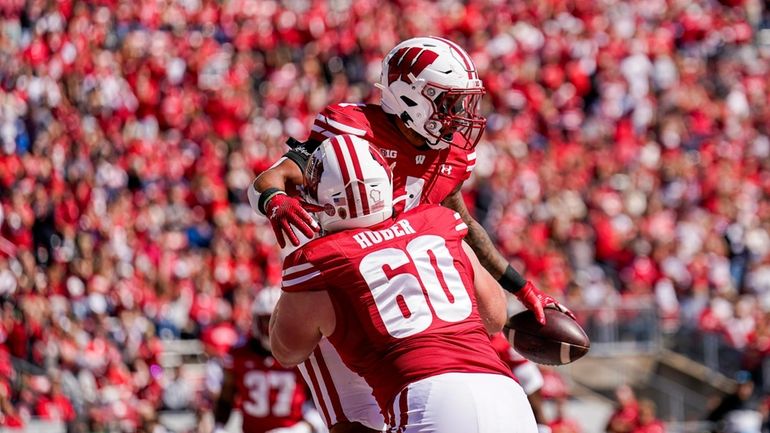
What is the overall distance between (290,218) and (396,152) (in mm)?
770

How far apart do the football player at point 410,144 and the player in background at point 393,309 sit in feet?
2.47

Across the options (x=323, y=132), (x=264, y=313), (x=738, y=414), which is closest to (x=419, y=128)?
(x=323, y=132)

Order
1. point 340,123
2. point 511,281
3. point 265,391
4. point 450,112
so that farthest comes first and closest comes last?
point 265,391, point 511,281, point 340,123, point 450,112

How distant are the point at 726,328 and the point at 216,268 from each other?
5227mm

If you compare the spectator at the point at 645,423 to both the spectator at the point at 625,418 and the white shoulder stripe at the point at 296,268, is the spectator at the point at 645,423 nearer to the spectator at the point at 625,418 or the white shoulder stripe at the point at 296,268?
the spectator at the point at 625,418

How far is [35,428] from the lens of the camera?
35.0ft

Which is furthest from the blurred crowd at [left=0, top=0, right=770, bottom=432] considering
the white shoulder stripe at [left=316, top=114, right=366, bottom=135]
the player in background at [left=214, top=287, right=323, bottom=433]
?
the white shoulder stripe at [left=316, top=114, right=366, bottom=135]

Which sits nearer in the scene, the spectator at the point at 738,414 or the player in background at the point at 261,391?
the player in background at the point at 261,391

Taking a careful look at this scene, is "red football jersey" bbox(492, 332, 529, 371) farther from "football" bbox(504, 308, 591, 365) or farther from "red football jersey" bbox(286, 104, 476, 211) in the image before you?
"red football jersey" bbox(286, 104, 476, 211)

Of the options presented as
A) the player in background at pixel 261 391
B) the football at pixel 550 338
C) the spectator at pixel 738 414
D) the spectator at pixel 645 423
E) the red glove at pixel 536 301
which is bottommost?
the spectator at pixel 738 414

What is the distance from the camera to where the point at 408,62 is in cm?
546

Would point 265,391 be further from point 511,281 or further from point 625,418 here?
point 625,418

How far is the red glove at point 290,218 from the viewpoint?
15.8 feet

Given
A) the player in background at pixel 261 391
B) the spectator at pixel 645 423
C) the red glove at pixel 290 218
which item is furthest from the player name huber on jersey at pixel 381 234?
the spectator at pixel 645 423
